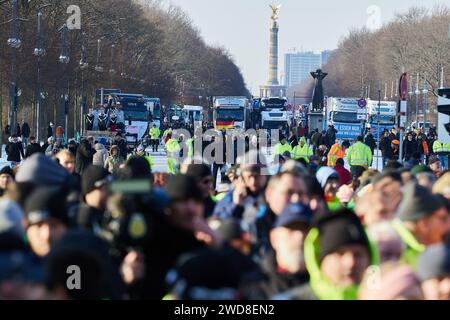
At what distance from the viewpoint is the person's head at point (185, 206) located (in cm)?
801

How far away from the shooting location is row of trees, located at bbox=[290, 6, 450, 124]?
3578 inches

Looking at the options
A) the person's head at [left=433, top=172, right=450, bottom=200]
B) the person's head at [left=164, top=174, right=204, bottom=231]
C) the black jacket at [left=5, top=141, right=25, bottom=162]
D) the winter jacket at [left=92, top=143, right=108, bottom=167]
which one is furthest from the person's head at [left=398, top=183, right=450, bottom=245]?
the black jacket at [left=5, top=141, right=25, bottom=162]

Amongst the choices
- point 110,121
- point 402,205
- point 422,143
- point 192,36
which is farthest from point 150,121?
point 192,36

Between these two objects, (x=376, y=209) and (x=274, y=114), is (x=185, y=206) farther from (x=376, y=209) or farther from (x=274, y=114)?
(x=274, y=114)

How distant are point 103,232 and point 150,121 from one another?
62.8 m

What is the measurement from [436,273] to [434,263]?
0.05 meters

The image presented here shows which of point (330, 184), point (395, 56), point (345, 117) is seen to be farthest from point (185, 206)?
point (395, 56)

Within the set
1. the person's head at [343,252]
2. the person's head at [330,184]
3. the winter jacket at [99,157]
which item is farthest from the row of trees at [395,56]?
the person's head at [343,252]

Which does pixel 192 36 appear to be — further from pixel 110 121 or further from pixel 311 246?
pixel 311 246

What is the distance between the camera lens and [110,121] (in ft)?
198

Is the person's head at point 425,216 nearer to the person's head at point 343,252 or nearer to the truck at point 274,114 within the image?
the person's head at point 343,252

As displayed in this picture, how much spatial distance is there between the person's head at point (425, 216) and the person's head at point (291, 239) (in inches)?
38.2

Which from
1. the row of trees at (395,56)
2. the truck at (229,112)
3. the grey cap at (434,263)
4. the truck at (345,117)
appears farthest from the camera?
the row of trees at (395,56)

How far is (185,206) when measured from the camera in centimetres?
810
